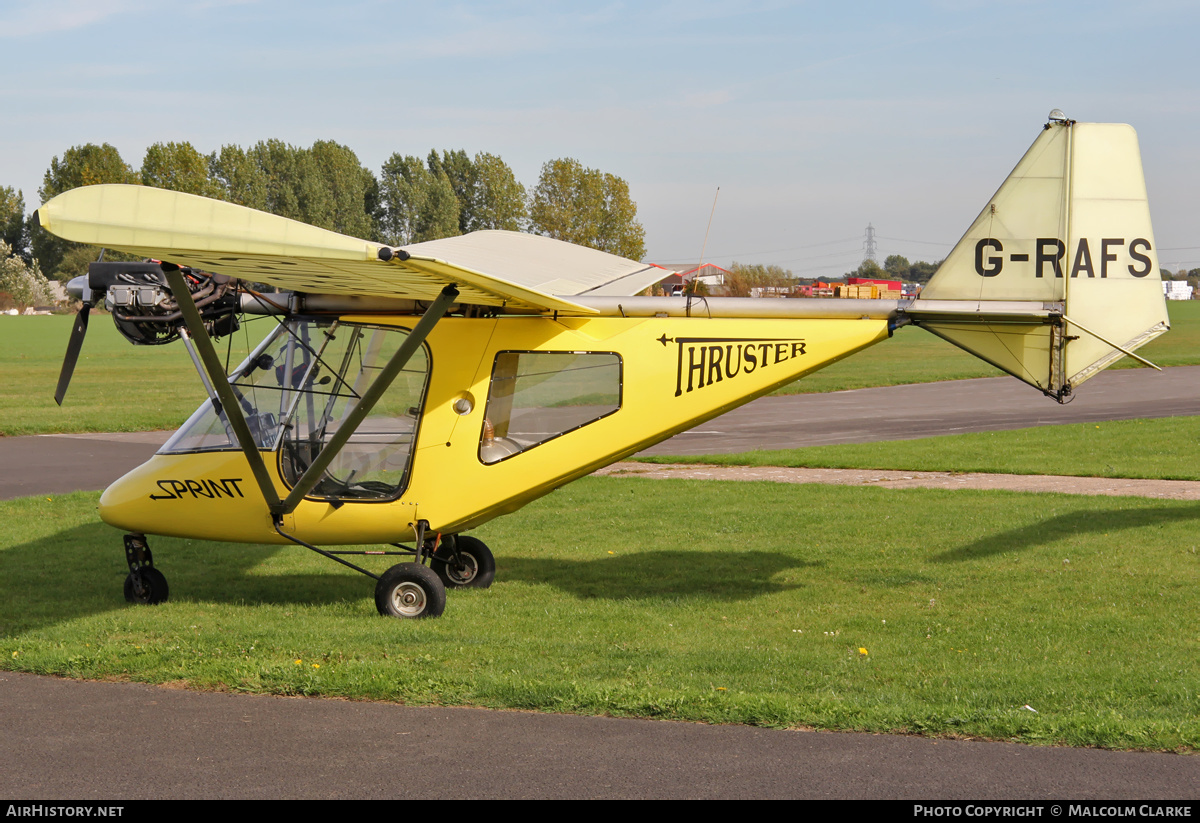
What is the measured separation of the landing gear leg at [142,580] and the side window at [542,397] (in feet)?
10.2

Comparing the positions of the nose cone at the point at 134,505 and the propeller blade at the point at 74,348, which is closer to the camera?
the propeller blade at the point at 74,348

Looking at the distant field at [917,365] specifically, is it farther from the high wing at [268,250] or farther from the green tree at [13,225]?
the green tree at [13,225]

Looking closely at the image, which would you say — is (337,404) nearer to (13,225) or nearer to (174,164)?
(174,164)

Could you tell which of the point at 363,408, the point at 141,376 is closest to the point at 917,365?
the point at 141,376

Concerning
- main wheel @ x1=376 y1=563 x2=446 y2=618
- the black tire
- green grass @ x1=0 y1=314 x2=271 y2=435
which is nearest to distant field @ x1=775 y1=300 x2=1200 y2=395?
green grass @ x1=0 y1=314 x2=271 y2=435

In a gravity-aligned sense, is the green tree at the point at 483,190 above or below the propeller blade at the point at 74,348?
above

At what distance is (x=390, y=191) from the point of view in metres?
102

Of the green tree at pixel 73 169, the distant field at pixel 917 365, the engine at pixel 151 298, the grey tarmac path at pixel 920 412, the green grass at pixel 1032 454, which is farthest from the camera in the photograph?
the green tree at pixel 73 169

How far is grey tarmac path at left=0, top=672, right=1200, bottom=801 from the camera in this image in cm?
513

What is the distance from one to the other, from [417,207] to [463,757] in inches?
3851

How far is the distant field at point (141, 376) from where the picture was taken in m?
25.3

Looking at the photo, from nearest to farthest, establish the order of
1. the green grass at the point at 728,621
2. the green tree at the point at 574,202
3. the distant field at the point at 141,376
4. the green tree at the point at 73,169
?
the green grass at the point at 728,621 < the distant field at the point at 141,376 < the green tree at the point at 574,202 < the green tree at the point at 73,169

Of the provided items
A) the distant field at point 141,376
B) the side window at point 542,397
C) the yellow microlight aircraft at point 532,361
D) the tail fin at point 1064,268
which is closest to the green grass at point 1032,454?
the tail fin at point 1064,268

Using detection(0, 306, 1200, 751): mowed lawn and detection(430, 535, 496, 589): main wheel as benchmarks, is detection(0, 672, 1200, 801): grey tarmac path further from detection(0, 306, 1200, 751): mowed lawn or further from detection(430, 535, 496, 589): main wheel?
detection(430, 535, 496, 589): main wheel
